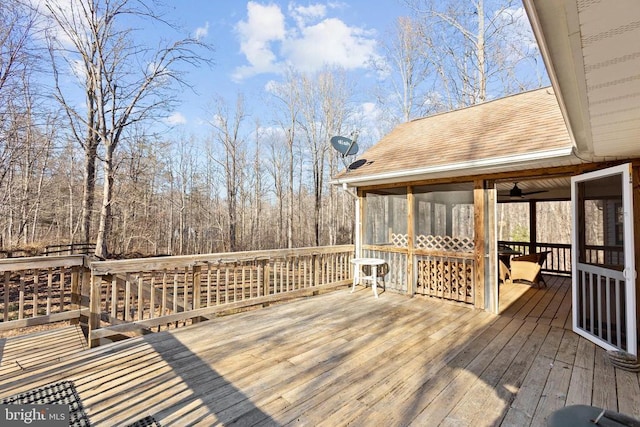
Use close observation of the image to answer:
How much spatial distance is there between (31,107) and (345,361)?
11.9 metres

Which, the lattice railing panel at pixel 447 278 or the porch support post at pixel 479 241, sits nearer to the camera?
the porch support post at pixel 479 241

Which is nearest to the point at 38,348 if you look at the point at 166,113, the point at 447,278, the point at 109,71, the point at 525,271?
the point at 447,278

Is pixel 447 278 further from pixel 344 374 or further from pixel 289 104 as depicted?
pixel 289 104

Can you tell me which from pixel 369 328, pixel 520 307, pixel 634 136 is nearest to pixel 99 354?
pixel 369 328

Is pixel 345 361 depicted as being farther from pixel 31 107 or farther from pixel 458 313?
pixel 31 107

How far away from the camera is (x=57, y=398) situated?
7.48ft

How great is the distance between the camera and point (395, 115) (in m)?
14.7

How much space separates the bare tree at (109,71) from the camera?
8156 millimetres

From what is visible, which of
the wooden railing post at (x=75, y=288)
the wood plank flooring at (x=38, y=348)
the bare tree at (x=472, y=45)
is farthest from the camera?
the bare tree at (x=472, y=45)

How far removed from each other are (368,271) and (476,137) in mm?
3499

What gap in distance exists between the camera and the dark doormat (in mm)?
2069

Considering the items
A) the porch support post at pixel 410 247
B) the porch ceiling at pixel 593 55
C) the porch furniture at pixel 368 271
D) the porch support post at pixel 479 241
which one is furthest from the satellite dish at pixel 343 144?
the porch ceiling at pixel 593 55

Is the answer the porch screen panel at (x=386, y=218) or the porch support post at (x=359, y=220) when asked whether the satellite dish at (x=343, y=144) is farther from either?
the porch screen panel at (x=386, y=218)

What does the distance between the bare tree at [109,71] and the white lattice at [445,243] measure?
8391 mm
